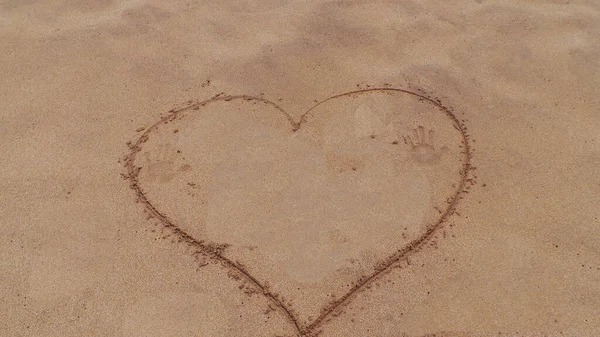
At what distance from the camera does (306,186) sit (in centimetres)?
555

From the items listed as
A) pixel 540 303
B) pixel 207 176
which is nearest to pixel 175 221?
pixel 207 176

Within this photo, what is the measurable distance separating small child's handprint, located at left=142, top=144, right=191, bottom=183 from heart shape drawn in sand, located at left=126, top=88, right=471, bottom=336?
0.01 meters

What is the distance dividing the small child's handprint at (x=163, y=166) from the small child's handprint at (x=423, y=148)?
267cm

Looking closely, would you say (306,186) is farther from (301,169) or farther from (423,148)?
(423,148)

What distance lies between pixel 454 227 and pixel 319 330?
5.90ft

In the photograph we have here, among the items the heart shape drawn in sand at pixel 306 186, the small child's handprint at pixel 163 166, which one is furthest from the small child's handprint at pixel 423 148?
the small child's handprint at pixel 163 166

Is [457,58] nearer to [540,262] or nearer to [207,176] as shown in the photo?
[540,262]

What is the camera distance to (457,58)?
22.9 feet

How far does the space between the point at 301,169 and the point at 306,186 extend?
0.25 m

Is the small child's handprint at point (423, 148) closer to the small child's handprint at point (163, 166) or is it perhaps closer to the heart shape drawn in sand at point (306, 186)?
the heart shape drawn in sand at point (306, 186)

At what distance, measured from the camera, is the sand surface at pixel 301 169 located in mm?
4664

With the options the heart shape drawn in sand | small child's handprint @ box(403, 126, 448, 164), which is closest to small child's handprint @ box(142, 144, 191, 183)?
the heart shape drawn in sand

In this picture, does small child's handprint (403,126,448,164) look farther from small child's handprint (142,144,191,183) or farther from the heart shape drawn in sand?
small child's handprint (142,144,191,183)

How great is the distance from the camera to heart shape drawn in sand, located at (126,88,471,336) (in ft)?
16.0
